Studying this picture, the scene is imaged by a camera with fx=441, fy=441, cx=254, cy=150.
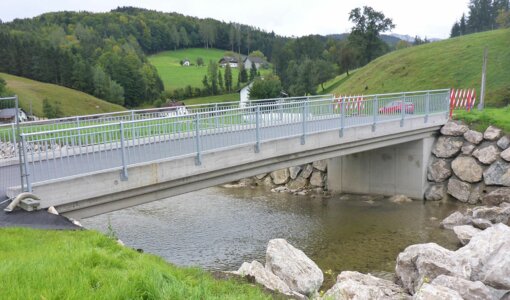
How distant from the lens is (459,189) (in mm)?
Result: 21344

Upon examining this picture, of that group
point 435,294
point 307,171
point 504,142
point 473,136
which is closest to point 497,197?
point 504,142

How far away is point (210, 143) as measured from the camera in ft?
43.9

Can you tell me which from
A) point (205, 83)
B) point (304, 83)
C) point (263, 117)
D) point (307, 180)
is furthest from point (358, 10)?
point (263, 117)

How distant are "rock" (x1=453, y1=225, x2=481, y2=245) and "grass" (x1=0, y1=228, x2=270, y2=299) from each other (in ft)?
35.4

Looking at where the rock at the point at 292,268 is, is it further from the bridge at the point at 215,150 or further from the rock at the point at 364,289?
the bridge at the point at 215,150

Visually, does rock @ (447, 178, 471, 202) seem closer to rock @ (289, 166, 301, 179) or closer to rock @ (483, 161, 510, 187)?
rock @ (483, 161, 510, 187)

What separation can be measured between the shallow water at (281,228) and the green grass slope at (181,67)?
79165mm

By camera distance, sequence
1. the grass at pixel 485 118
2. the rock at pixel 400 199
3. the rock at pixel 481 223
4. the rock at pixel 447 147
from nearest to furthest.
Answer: the rock at pixel 481 223 → the rock at pixel 400 199 → the grass at pixel 485 118 → the rock at pixel 447 147

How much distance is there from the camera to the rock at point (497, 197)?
19.0 m

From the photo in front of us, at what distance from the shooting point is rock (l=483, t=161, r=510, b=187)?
66.1 feet

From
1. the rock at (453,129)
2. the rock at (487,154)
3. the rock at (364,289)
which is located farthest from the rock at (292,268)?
the rock at (453,129)

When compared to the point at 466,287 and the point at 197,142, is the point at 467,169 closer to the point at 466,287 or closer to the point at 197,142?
the point at 466,287

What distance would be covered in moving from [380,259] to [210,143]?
6600 millimetres

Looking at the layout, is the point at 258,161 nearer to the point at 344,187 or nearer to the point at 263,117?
the point at 263,117
